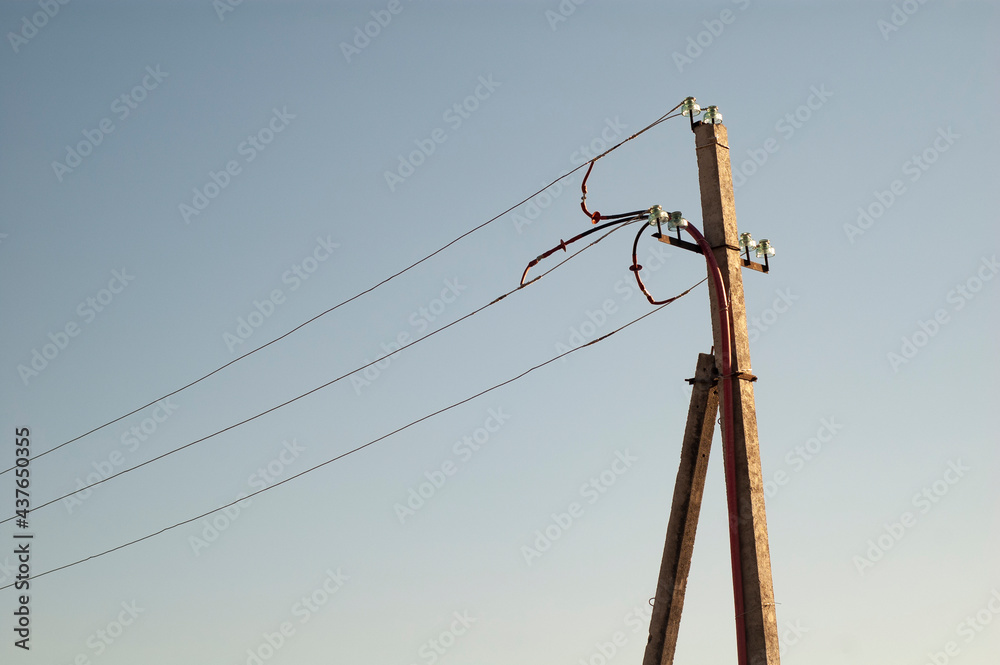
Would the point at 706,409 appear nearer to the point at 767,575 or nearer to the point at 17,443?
the point at 767,575

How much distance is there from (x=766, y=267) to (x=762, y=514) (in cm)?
260

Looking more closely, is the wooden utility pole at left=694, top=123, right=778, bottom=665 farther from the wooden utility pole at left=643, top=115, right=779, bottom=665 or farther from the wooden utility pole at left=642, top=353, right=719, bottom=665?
the wooden utility pole at left=642, top=353, right=719, bottom=665

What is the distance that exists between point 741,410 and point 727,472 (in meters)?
0.60

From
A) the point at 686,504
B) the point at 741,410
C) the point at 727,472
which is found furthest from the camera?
the point at 686,504

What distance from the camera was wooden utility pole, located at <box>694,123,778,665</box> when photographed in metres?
9.25

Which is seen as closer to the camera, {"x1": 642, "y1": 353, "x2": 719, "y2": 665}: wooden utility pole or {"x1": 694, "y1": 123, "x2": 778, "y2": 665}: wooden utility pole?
{"x1": 694, "y1": 123, "x2": 778, "y2": 665}: wooden utility pole

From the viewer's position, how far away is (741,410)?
32.5ft

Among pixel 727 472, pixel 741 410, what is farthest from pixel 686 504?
pixel 741 410

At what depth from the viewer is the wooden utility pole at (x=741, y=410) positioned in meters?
9.25

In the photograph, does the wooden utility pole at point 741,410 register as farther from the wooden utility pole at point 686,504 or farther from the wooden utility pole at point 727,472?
the wooden utility pole at point 686,504

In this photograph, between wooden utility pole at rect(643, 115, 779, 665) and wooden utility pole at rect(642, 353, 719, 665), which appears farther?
wooden utility pole at rect(642, 353, 719, 665)

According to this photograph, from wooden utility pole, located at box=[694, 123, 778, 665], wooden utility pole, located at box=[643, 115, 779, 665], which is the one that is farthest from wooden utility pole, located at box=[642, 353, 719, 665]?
wooden utility pole, located at box=[694, 123, 778, 665]

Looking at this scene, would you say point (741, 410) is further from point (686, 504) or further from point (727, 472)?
point (686, 504)

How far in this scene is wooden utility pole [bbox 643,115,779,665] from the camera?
933 centimetres
